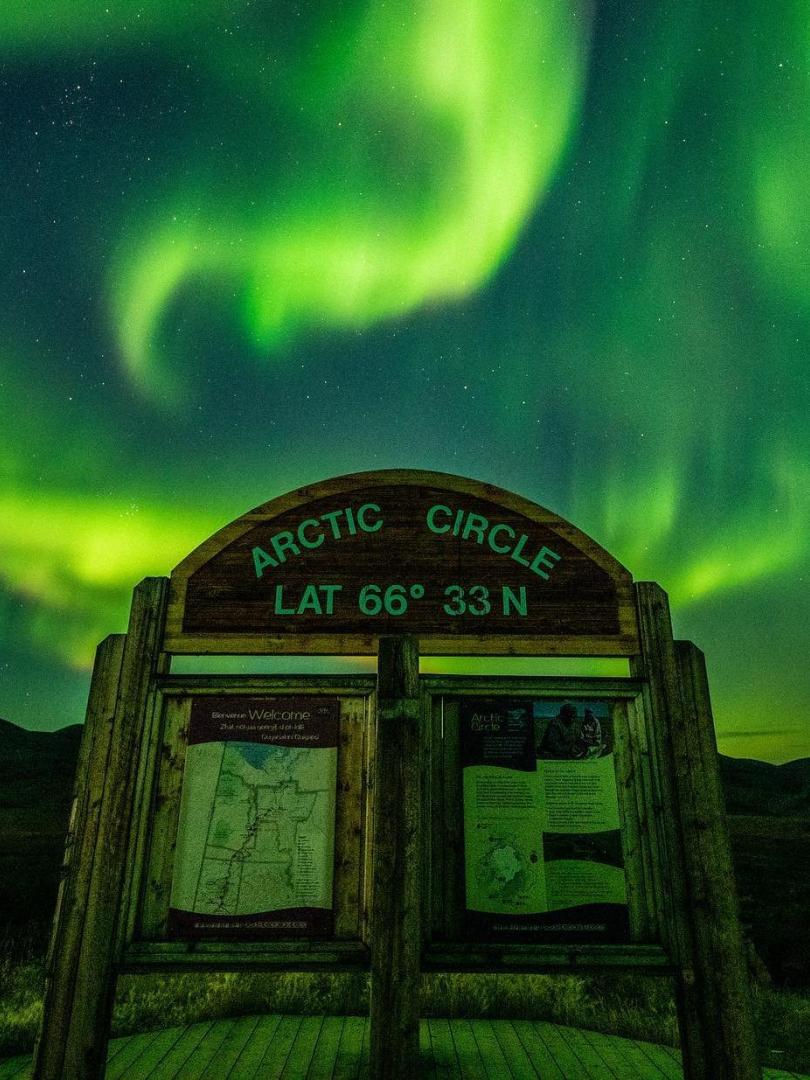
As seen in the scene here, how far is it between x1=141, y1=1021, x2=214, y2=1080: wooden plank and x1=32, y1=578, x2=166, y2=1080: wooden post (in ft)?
4.24

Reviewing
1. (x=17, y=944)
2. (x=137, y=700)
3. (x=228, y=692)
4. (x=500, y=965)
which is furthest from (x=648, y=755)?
(x=17, y=944)

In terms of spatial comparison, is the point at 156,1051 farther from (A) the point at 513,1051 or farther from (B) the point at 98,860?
(A) the point at 513,1051

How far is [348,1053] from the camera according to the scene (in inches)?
202

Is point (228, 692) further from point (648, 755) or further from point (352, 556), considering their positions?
point (648, 755)

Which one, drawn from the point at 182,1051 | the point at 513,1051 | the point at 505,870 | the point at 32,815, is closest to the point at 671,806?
the point at 505,870

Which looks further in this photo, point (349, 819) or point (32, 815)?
point (32, 815)

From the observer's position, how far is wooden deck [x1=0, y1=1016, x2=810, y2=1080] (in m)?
4.81

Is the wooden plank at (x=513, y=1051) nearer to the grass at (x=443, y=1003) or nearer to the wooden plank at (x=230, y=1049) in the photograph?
the grass at (x=443, y=1003)

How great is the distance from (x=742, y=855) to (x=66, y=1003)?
70.3 ft

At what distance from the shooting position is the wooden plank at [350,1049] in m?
4.79

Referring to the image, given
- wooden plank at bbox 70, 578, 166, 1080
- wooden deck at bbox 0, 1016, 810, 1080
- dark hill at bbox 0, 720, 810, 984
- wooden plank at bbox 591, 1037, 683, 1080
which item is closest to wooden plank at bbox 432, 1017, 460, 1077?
wooden deck at bbox 0, 1016, 810, 1080

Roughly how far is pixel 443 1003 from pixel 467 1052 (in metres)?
1.74

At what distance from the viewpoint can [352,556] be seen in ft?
15.3

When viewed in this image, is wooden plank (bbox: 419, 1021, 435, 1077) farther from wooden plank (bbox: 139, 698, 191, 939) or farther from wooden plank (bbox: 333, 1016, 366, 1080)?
wooden plank (bbox: 139, 698, 191, 939)
